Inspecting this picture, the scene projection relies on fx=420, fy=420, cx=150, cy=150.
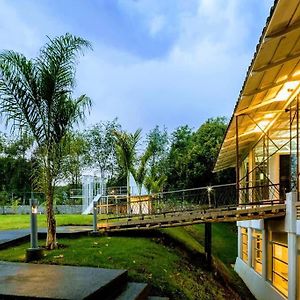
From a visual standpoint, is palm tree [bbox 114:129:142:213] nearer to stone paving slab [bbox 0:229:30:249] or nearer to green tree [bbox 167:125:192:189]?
stone paving slab [bbox 0:229:30:249]

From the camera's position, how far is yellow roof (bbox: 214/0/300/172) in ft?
17.8

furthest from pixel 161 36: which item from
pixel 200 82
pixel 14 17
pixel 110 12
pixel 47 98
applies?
pixel 47 98

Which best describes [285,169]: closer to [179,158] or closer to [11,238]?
[11,238]

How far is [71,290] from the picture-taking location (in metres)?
5.30

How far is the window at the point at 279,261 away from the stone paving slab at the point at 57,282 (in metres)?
4.76

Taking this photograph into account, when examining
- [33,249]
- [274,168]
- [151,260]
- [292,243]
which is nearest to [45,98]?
[33,249]

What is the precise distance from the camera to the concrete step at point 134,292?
5997 millimetres

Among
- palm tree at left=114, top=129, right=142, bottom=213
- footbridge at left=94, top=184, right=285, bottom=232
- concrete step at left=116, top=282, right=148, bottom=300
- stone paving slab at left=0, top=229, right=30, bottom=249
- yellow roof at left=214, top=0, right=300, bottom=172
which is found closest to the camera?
yellow roof at left=214, top=0, right=300, bottom=172

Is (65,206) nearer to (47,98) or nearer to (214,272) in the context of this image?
(214,272)

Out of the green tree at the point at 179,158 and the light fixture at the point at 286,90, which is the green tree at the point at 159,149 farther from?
the light fixture at the point at 286,90

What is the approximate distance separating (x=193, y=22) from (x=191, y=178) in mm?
29247

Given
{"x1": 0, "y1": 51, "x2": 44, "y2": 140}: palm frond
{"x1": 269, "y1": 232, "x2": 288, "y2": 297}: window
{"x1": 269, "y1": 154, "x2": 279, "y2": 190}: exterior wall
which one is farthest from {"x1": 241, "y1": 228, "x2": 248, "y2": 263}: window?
{"x1": 0, "y1": 51, "x2": 44, "y2": 140}: palm frond

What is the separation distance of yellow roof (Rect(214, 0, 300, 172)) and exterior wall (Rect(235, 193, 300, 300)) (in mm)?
2257

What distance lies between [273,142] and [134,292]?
8.44 meters
